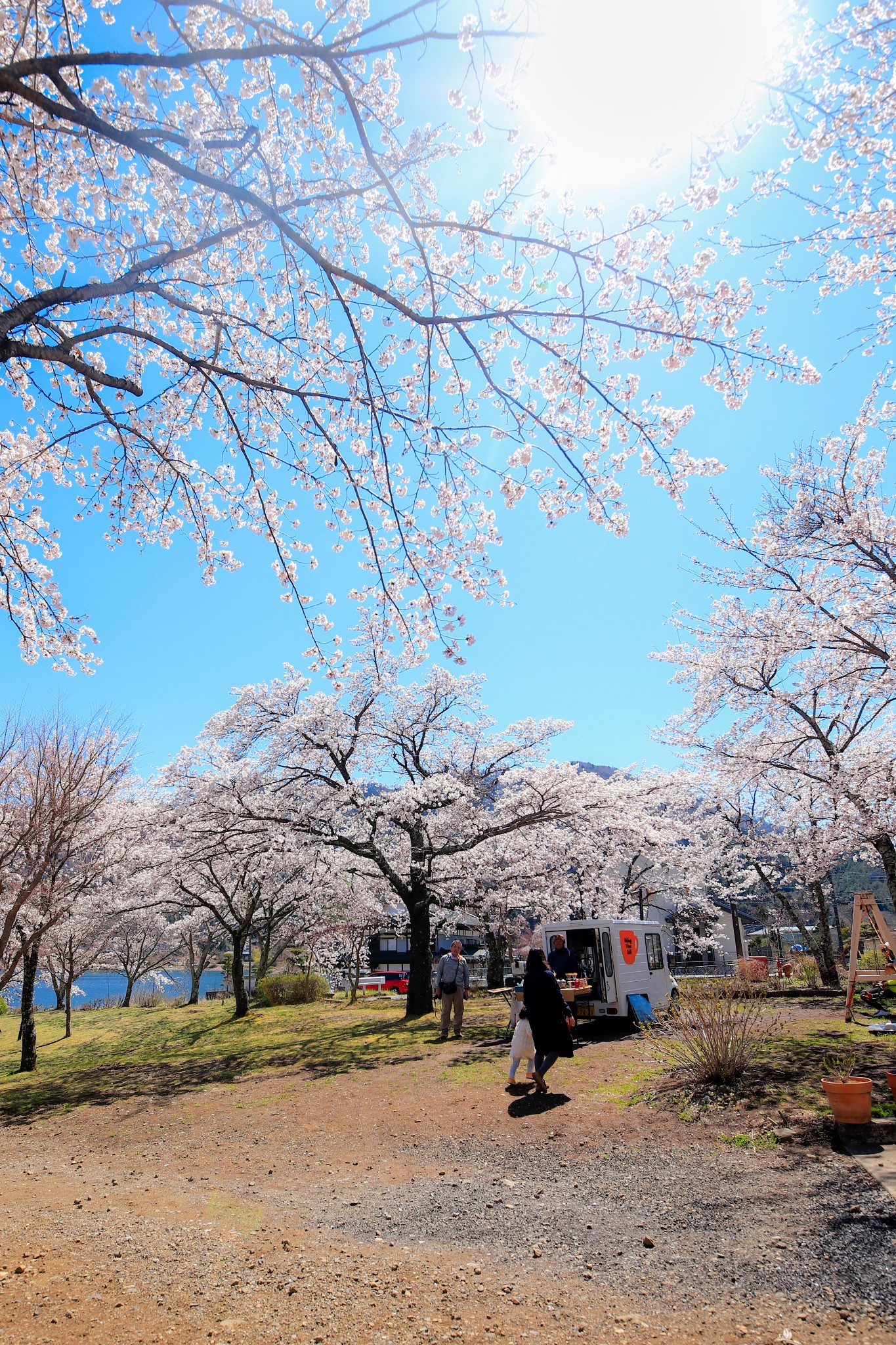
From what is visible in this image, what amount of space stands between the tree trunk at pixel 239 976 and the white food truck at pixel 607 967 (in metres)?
10.1

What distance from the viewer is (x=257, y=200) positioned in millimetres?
3695

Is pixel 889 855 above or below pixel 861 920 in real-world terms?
above

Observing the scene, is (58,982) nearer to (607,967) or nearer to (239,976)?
(239,976)

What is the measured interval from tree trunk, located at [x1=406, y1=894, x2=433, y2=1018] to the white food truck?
3869 millimetres

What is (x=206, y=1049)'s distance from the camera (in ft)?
45.4

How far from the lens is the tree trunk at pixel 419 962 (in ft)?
50.1

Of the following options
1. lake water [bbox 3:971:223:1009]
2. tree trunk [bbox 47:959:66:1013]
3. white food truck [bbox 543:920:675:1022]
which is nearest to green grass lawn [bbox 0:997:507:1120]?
tree trunk [bbox 47:959:66:1013]

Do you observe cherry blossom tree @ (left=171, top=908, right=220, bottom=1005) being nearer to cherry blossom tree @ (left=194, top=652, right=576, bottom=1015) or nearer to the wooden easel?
cherry blossom tree @ (left=194, top=652, right=576, bottom=1015)

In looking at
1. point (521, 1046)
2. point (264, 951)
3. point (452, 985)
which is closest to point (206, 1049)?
point (452, 985)

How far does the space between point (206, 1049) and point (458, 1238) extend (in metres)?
12.0

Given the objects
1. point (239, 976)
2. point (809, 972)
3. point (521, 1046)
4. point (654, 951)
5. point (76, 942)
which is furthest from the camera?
point (809, 972)

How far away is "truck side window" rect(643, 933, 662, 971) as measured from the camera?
41.4 ft

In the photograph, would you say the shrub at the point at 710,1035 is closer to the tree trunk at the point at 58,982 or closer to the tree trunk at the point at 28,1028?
the tree trunk at the point at 28,1028

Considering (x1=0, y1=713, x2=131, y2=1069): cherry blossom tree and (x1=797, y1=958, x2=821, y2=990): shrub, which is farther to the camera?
(x1=797, y1=958, x2=821, y2=990): shrub
